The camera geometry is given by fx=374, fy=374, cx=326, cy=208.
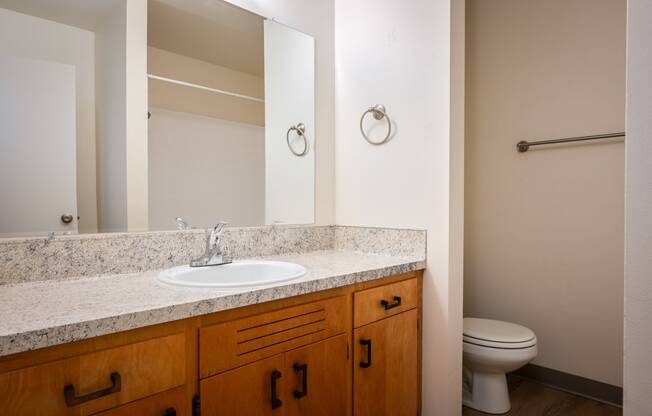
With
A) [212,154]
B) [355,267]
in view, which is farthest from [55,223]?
[355,267]

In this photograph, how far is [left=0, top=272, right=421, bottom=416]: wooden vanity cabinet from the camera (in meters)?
0.75

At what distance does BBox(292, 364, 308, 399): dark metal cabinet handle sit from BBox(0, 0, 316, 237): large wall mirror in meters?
0.70

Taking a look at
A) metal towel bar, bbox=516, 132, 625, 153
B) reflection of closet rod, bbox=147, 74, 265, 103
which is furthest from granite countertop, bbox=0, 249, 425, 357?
metal towel bar, bbox=516, 132, 625, 153

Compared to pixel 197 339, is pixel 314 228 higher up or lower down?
higher up

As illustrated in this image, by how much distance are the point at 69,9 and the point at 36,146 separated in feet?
1.56

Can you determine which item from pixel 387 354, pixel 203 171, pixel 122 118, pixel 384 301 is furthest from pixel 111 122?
pixel 387 354

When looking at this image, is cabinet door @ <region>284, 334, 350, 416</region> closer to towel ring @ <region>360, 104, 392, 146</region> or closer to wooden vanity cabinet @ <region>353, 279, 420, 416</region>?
wooden vanity cabinet @ <region>353, 279, 420, 416</region>

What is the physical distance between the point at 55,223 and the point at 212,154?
616mm

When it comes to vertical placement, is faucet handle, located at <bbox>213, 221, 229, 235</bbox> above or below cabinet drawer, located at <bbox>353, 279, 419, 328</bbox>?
above

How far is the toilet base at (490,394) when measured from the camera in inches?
73.7

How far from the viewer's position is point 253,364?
1.04 m

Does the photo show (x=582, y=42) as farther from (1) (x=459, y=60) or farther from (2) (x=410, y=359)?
(2) (x=410, y=359)

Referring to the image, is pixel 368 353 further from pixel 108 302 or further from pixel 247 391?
pixel 108 302

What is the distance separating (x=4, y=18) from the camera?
1.14 m
